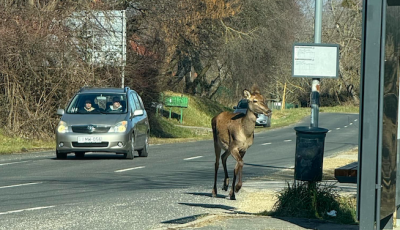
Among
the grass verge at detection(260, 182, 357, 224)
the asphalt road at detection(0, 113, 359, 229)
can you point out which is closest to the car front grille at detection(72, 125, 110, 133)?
the asphalt road at detection(0, 113, 359, 229)

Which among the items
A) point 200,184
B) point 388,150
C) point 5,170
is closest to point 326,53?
point 388,150

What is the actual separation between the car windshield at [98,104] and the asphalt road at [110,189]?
4.17 feet

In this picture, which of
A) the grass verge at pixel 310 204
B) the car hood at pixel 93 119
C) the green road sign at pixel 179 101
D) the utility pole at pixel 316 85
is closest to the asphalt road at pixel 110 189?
the car hood at pixel 93 119

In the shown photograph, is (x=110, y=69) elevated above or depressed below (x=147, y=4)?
below

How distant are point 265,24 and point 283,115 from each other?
935 inches

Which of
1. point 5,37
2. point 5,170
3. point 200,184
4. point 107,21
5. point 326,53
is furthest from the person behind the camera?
point 107,21

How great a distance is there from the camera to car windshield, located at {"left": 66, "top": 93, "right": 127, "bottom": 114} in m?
21.6

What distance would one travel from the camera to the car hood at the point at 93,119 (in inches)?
819

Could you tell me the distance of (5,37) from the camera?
90.6 ft

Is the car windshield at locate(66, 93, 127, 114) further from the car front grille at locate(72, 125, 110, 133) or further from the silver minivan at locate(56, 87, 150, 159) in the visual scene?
the car front grille at locate(72, 125, 110, 133)

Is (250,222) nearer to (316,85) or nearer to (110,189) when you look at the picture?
(316,85)

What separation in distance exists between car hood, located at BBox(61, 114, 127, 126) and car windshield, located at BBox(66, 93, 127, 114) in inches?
11.8

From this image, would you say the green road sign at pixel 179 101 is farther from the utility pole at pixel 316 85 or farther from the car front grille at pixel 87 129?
the utility pole at pixel 316 85

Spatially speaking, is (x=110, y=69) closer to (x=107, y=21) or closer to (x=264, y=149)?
(x=107, y=21)
